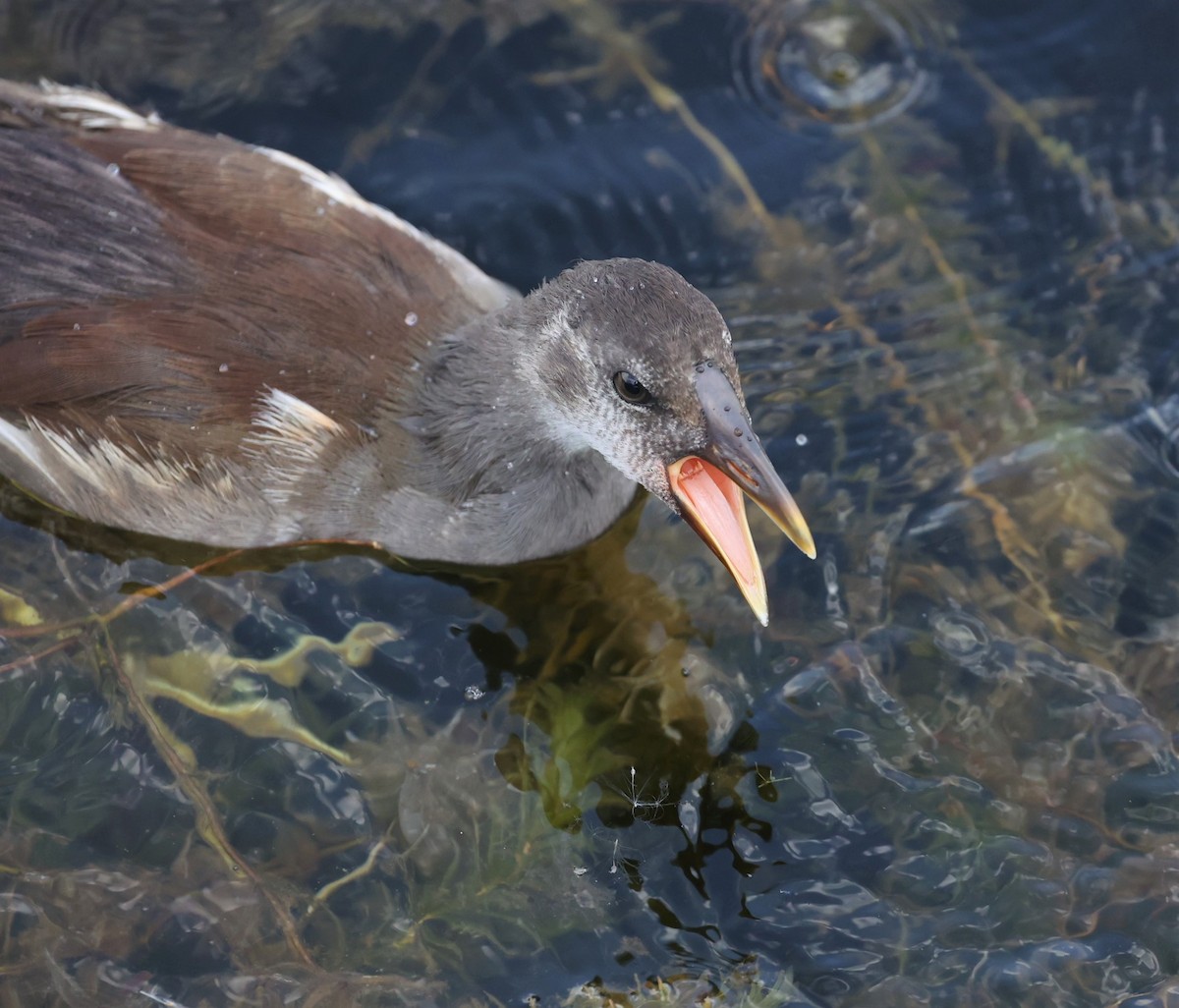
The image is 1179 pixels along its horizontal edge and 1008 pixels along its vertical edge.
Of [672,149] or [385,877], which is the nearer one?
[385,877]

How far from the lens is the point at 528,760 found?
16.9 ft

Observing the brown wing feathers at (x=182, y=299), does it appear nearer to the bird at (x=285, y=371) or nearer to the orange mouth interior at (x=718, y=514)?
the bird at (x=285, y=371)

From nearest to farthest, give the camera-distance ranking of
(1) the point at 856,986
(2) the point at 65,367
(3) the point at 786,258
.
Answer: (1) the point at 856,986 < (2) the point at 65,367 < (3) the point at 786,258

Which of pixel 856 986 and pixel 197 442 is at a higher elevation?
pixel 197 442

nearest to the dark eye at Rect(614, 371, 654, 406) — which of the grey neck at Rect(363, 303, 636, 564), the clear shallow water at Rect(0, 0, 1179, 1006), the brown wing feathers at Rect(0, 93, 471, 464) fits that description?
the grey neck at Rect(363, 303, 636, 564)

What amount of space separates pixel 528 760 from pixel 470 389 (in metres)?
1.24

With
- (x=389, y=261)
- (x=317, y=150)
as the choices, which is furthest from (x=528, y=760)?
(x=317, y=150)

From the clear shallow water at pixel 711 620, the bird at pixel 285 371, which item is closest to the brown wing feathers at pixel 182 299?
the bird at pixel 285 371

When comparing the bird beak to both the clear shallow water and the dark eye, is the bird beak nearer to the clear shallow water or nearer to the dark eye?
the dark eye

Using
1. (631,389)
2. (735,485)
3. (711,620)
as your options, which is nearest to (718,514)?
(735,485)

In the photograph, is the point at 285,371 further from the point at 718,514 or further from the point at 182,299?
the point at 718,514

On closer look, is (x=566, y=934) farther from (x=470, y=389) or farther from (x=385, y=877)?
(x=470, y=389)

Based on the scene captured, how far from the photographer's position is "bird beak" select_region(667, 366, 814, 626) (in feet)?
14.8

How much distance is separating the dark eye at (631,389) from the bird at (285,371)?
1 cm
